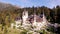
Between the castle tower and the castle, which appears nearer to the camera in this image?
the castle

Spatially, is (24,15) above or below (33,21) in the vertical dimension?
above

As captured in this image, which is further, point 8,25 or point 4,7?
point 4,7

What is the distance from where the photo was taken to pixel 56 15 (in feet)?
16.0

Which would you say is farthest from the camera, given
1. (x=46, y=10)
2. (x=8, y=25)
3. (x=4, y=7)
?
(x=4, y=7)

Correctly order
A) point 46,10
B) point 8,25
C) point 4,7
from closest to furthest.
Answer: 1. point 8,25
2. point 46,10
3. point 4,7

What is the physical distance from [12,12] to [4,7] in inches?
20.9

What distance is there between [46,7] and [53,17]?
0.51 meters

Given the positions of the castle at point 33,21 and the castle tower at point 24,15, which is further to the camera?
the castle tower at point 24,15

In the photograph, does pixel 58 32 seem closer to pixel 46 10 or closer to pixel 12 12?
pixel 46 10

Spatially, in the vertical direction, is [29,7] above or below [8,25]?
above

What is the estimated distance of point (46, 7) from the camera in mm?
5129

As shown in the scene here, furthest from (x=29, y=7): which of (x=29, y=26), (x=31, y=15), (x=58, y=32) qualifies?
(x=58, y=32)

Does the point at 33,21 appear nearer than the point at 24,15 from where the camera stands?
Yes

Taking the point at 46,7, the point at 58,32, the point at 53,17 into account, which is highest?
the point at 46,7
